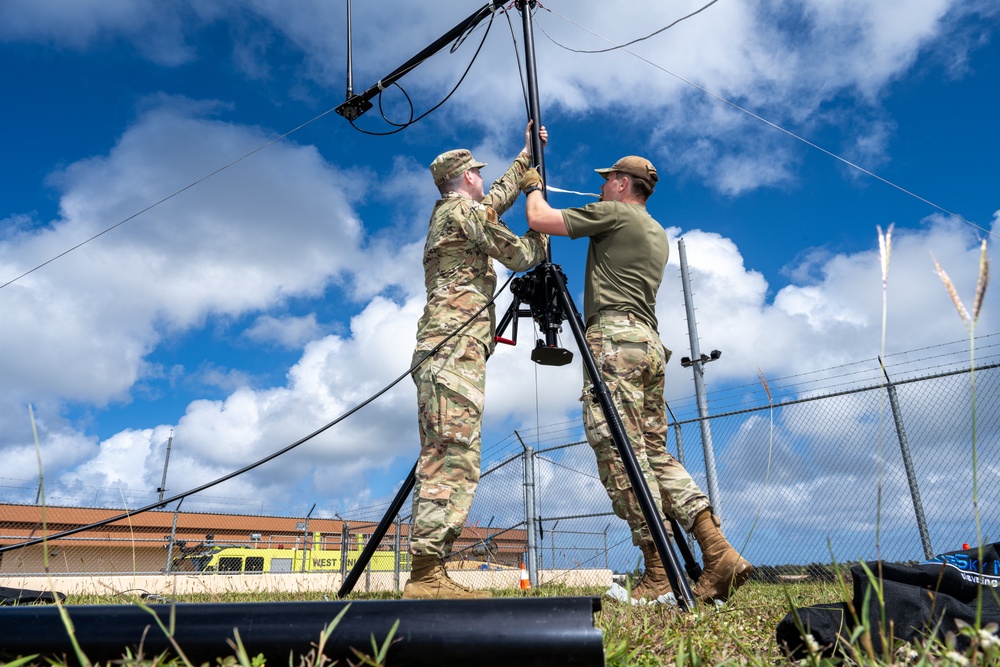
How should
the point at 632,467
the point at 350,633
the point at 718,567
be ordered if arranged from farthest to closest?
the point at 718,567 → the point at 632,467 → the point at 350,633

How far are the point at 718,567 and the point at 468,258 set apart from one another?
1944 millimetres

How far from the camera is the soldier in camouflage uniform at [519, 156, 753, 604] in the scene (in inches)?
122

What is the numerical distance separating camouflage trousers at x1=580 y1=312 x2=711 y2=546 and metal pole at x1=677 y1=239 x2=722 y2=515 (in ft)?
12.6

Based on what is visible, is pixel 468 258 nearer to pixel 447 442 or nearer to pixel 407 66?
pixel 447 442

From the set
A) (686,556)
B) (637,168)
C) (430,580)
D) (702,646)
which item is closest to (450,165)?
(637,168)

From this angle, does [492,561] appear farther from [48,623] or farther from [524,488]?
[48,623]

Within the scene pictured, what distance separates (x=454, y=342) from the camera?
3385mm

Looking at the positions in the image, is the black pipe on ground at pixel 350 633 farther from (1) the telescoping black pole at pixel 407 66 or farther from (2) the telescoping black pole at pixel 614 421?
(1) the telescoping black pole at pixel 407 66

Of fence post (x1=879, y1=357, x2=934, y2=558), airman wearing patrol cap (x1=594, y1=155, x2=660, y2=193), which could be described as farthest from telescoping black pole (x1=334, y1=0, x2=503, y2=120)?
fence post (x1=879, y1=357, x2=934, y2=558)

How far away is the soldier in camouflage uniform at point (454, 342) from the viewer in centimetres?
311

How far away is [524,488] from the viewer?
855 cm

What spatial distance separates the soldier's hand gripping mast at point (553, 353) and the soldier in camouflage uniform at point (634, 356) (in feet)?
0.56

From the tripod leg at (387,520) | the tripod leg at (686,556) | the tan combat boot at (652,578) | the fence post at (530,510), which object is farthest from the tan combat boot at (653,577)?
the fence post at (530,510)

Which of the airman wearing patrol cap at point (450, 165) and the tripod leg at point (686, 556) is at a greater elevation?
the airman wearing patrol cap at point (450, 165)
